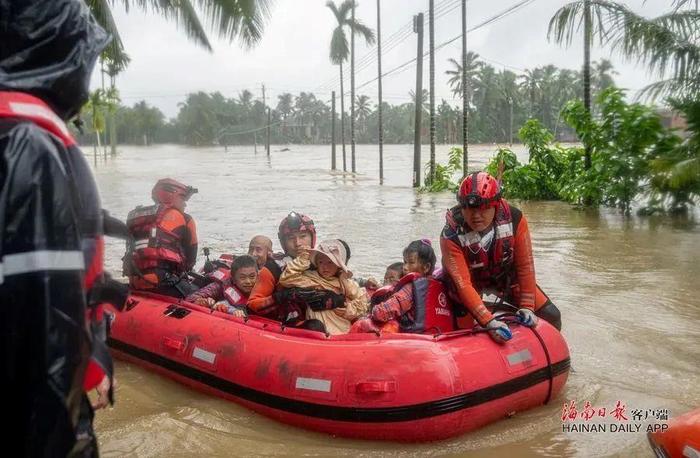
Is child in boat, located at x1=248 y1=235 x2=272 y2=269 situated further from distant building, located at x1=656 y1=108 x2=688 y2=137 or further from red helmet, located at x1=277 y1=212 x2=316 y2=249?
distant building, located at x1=656 y1=108 x2=688 y2=137

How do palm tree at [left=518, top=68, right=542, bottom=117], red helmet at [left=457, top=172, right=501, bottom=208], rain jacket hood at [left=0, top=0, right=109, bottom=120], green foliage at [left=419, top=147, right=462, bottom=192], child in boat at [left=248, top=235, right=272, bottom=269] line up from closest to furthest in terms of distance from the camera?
rain jacket hood at [left=0, top=0, right=109, bottom=120] → red helmet at [left=457, top=172, right=501, bottom=208] → child in boat at [left=248, top=235, right=272, bottom=269] → green foliage at [left=419, top=147, right=462, bottom=192] → palm tree at [left=518, top=68, right=542, bottom=117]

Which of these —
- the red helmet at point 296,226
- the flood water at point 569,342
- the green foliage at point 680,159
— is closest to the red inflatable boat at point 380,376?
the flood water at point 569,342

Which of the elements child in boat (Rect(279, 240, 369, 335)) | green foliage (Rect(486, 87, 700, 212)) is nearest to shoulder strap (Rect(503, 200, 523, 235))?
child in boat (Rect(279, 240, 369, 335))

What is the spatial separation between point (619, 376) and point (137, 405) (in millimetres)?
3651

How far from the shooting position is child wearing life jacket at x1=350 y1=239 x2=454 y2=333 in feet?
15.6

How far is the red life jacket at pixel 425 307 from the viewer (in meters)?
4.79

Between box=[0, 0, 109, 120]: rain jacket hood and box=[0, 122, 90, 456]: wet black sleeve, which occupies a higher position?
box=[0, 0, 109, 120]: rain jacket hood

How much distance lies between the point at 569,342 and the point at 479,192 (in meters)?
2.38

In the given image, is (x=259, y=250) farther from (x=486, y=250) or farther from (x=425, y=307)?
(x=486, y=250)

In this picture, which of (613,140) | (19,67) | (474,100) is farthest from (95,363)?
(474,100)

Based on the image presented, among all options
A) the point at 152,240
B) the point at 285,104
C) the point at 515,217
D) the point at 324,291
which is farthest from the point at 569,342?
the point at 285,104

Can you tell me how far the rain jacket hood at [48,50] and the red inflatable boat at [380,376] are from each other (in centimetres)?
305

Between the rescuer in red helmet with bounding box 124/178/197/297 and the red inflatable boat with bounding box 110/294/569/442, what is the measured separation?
43.9 inches

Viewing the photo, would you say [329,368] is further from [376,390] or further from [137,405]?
[137,405]
